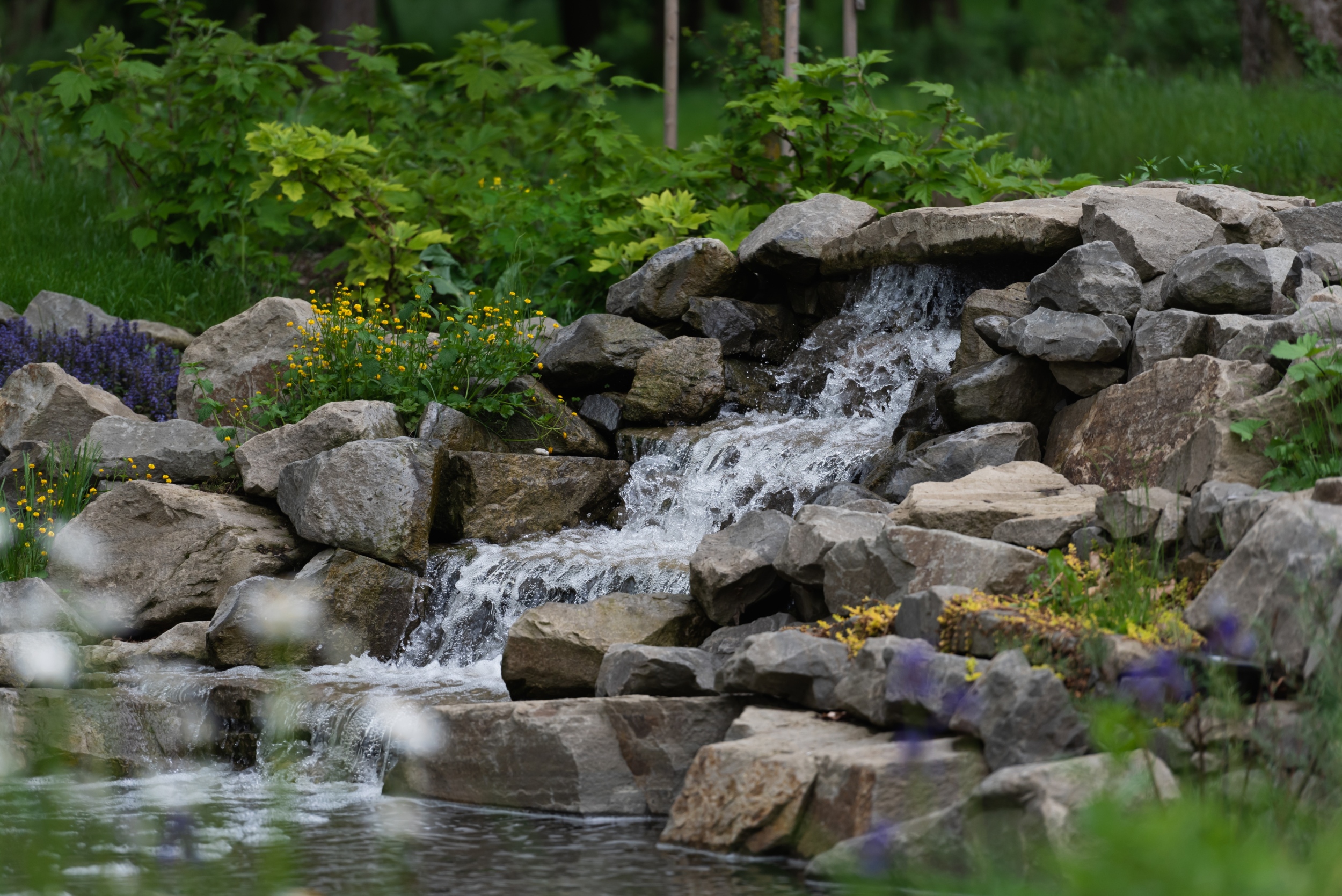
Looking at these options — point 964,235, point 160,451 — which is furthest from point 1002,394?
point 160,451

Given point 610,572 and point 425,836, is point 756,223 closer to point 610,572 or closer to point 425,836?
point 610,572

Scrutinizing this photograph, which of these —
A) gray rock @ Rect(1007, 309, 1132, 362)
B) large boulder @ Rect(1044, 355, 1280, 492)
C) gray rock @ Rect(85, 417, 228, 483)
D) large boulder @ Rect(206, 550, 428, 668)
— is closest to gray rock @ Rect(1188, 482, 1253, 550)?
large boulder @ Rect(1044, 355, 1280, 492)

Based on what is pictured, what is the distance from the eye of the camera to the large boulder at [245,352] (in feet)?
25.1

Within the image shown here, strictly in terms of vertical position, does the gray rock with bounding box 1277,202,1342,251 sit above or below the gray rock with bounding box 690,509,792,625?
above

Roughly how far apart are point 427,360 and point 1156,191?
12.9 ft

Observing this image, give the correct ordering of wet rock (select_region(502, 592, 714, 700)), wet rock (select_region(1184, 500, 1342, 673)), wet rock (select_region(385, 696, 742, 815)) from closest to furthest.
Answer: wet rock (select_region(1184, 500, 1342, 673))
wet rock (select_region(385, 696, 742, 815))
wet rock (select_region(502, 592, 714, 700))

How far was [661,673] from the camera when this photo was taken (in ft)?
15.8

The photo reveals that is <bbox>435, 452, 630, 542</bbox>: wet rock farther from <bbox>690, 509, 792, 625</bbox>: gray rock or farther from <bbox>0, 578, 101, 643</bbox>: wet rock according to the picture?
<bbox>0, 578, 101, 643</bbox>: wet rock

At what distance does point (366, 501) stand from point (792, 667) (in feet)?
8.62

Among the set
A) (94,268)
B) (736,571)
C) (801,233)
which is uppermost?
(801,233)

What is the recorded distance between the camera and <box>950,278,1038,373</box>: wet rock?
664 cm

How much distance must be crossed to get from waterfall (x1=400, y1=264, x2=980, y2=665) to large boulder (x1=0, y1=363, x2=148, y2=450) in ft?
7.47

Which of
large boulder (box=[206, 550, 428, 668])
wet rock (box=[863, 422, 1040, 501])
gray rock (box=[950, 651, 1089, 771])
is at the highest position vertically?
wet rock (box=[863, 422, 1040, 501])

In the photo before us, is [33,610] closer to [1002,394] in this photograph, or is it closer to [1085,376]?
[1002,394]
